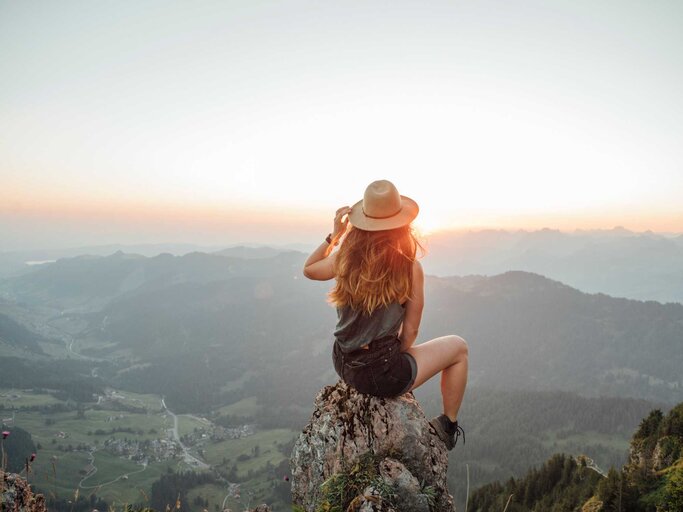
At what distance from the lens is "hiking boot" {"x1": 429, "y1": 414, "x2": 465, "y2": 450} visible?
8172 millimetres

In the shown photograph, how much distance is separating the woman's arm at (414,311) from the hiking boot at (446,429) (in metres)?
2.02

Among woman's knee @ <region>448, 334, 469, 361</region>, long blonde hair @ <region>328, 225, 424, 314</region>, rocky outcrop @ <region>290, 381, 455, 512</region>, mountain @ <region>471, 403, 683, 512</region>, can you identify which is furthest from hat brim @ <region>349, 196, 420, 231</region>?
mountain @ <region>471, 403, 683, 512</region>

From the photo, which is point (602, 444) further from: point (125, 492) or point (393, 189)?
point (393, 189)

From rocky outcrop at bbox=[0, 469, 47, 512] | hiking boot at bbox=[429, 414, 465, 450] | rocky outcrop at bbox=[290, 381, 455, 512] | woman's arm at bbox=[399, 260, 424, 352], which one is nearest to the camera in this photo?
rocky outcrop at bbox=[0, 469, 47, 512]

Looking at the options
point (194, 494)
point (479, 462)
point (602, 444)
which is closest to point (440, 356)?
point (194, 494)

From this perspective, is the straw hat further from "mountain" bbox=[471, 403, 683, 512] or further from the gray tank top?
"mountain" bbox=[471, 403, 683, 512]

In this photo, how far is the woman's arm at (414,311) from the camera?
7.25 m

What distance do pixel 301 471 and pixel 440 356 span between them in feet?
13.0

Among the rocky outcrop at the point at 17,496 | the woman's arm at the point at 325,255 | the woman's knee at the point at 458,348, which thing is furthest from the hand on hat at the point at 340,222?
the rocky outcrop at the point at 17,496

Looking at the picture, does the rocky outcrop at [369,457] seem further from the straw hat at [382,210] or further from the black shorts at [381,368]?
the straw hat at [382,210]

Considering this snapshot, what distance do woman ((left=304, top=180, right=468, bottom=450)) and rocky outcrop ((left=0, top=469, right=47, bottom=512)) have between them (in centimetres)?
598

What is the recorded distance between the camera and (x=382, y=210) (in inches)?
276

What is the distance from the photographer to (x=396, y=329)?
7266 millimetres

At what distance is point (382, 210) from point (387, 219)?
0.19 meters
